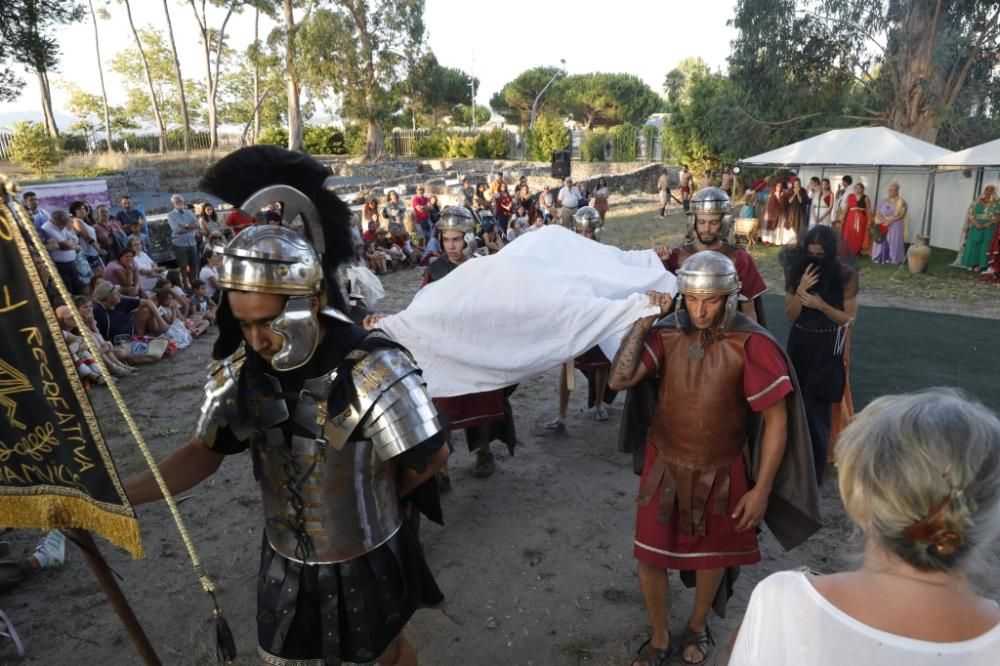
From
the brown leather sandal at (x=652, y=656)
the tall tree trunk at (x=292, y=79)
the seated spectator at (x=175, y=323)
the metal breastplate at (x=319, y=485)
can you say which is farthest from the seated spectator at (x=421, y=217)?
the tall tree trunk at (x=292, y=79)

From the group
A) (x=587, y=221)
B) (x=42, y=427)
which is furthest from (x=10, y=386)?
(x=587, y=221)

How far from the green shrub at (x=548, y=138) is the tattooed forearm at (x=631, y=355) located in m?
34.5

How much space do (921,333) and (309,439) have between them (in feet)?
29.1

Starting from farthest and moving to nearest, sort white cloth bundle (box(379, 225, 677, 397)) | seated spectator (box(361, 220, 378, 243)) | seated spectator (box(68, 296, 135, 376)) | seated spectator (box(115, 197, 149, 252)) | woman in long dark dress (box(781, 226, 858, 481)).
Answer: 1. seated spectator (box(361, 220, 378, 243))
2. seated spectator (box(115, 197, 149, 252))
3. seated spectator (box(68, 296, 135, 376))
4. woman in long dark dress (box(781, 226, 858, 481))
5. white cloth bundle (box(379, 225, 677, 397))

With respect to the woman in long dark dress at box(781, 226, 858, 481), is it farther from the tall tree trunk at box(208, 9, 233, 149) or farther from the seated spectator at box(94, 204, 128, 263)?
the tall tree trunk at box(208, 9, 233, 149)

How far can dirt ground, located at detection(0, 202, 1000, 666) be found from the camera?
3.19 m

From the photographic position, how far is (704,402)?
8.86ft

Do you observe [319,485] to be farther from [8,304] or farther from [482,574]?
[482,574]

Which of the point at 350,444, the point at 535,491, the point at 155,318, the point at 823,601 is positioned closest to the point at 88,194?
the point at 155,318

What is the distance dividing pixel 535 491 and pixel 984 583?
11.8 ft

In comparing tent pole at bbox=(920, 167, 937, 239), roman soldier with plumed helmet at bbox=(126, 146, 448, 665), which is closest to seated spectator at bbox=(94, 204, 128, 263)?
roman soldier with plumed helmet at bbox=(126, 146, 448, 665)

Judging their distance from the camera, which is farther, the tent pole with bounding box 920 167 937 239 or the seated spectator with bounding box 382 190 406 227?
the seated spectator with bounding box 382 190 406 227

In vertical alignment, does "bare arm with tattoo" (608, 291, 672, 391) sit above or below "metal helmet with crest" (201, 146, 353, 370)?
below

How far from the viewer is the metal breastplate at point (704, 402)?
2.68m
